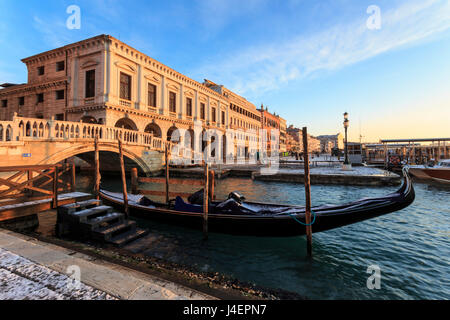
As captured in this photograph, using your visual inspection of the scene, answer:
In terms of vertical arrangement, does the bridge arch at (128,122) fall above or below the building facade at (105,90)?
below

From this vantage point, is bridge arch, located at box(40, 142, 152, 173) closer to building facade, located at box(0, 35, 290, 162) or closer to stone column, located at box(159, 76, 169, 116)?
building facade, located at box(0, 35, 290, 162)

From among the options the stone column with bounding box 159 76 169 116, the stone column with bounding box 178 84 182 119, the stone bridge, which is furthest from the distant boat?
the stone column with bounding box 159 76 169 116

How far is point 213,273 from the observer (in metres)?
3.95

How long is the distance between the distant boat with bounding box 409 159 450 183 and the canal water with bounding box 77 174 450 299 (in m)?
10.5

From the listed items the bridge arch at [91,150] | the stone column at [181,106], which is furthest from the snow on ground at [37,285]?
the stone column at [181,106]

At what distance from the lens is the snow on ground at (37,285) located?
225 cm

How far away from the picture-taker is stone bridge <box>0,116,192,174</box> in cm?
854

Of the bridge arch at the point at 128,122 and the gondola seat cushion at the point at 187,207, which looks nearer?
the gondola seat cushion at the point at 187,207

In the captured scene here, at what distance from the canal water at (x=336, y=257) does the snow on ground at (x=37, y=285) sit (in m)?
2.32

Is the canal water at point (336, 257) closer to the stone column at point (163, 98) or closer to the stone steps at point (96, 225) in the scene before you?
the stone steps at point (96, 225)

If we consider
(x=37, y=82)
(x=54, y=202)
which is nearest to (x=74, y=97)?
(x=37, y=82)

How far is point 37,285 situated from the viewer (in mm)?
2451
